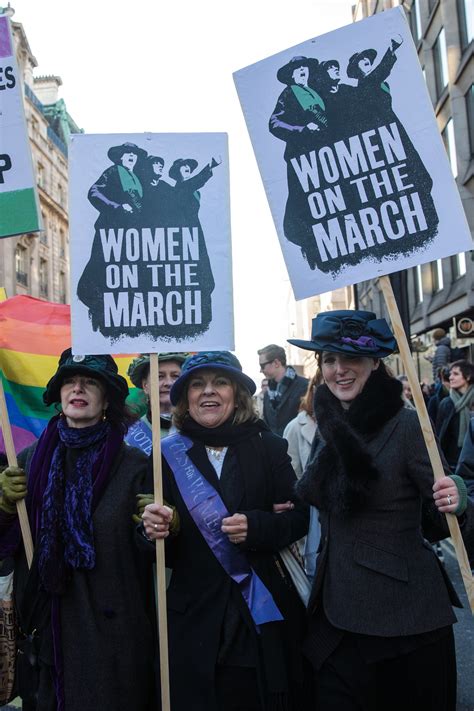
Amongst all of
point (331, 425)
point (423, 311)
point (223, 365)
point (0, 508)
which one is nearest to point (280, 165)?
point (223, 365)

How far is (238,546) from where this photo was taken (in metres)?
2.85

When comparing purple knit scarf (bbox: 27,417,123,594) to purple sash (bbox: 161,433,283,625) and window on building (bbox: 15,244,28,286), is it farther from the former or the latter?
window on building (bbox: 15,244,28,286)

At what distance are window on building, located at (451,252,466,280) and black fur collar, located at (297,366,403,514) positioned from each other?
56.6 ft

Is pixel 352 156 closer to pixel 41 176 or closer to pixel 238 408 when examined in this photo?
pixel 238 408

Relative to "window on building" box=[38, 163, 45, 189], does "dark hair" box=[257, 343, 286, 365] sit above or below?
below

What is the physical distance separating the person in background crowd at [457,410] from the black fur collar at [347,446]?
4.70 metres

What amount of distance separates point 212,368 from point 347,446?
2.45ft

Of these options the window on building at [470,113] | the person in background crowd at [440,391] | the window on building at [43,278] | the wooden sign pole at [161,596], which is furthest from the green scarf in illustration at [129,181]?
the window on building at [43,278]

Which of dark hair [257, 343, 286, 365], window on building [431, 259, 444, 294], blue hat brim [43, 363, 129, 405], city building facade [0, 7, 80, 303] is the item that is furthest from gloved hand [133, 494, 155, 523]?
city building facade [0, 7, 80, 303]

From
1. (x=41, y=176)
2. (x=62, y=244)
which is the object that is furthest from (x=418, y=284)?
(x=62, y=244)

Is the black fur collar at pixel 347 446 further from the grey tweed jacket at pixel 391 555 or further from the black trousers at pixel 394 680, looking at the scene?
the black trousers at pixel 394 680

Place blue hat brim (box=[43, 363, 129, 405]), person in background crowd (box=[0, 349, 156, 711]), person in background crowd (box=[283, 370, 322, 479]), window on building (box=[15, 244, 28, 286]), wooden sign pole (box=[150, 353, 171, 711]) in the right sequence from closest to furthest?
1. wooden sign pole (box=[150, 353, 171, 711])
2. person in background crowd (box=[0, 349, 156, 711])
3. blue hat brim (box=[43, 363, 129, 405])
4. person in background crowd (box=[283, 370, 322, 479])
5. window on building (box=[15, 244, 28, 286])

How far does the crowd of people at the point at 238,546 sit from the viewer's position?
2.59m

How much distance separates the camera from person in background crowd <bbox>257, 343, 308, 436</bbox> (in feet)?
23.5
